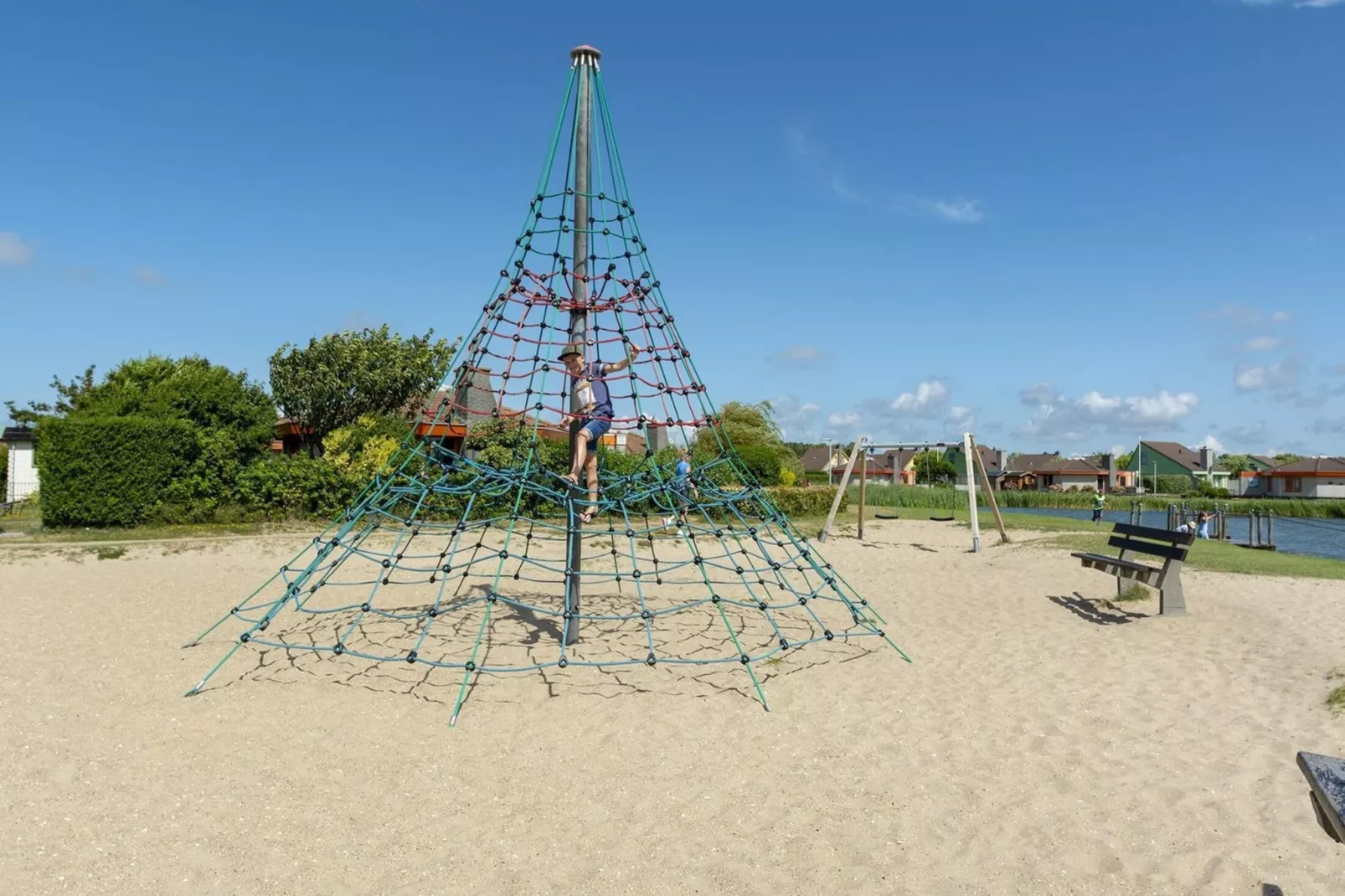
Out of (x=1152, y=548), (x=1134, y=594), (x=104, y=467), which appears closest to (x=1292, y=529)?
(x=1134, y=594)

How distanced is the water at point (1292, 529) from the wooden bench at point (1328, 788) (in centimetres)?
1586

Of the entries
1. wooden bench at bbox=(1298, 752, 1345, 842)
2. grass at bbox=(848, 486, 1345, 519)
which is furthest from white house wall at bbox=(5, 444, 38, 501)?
wooden bench at bbox=(1298, 752, 1345, 842)

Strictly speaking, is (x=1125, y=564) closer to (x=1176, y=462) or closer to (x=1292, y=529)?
(x=1292, y=529)

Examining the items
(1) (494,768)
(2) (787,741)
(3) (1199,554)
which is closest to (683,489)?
(2) (787,741)

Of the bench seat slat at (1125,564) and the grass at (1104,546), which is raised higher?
the bench seat slat at (1125,564)

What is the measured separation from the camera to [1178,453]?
65.4 metres

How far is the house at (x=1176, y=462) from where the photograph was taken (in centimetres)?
6133

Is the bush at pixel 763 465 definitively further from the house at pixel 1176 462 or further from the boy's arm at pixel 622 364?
the house at pixel 1176 462

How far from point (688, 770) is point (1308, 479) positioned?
5897cm

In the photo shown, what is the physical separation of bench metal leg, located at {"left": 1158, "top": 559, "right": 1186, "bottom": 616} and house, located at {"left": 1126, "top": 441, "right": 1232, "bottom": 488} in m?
61.3

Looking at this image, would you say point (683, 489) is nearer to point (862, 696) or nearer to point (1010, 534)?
point (862, 696)

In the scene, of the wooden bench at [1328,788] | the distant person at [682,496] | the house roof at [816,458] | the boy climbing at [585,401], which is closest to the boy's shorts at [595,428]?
the boy climbing at [585,401]

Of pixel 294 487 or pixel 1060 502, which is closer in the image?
pixel 294 487

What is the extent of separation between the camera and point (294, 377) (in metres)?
26.4
